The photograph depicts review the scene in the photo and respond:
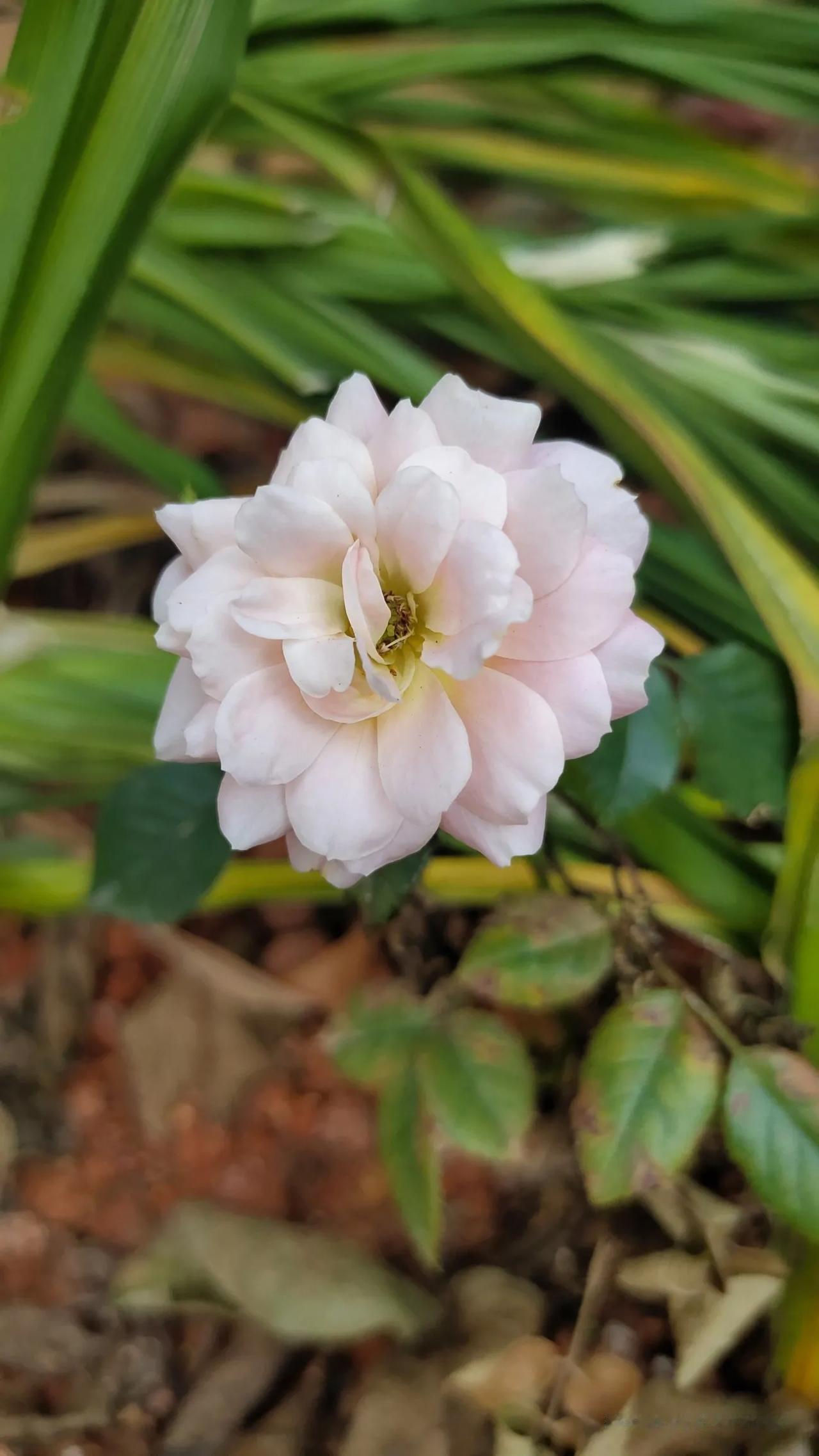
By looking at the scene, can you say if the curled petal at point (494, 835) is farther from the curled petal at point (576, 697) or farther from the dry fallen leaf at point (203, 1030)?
the dry fallen leaf at point (203, 1030)

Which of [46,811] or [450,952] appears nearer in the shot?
[450,952]

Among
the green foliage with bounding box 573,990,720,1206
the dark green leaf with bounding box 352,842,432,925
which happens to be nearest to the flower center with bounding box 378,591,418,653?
the dark green leaf with bounding box 352,842,432,925

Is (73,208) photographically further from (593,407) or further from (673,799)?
(673,799)

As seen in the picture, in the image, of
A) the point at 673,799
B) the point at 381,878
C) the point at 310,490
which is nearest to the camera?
the point at 310,490

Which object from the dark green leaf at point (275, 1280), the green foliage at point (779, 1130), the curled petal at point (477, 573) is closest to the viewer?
the curled petal at point (477, 573)

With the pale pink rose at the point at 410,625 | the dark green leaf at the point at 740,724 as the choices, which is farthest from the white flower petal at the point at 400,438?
the dark green leaf at the point at 740,724

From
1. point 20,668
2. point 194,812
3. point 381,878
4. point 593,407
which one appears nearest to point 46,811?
point 20,668

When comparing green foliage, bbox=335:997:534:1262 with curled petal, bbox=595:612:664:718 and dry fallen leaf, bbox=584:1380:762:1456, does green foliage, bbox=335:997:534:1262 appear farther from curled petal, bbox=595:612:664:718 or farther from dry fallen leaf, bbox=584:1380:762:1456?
curled petal, bbox=595:612:664:718
